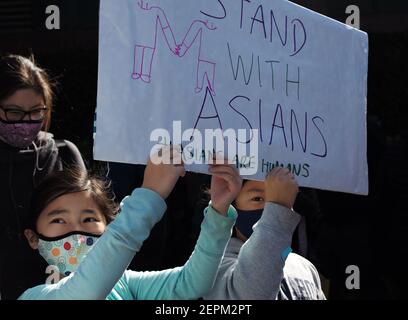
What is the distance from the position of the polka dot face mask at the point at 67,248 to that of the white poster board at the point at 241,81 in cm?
35

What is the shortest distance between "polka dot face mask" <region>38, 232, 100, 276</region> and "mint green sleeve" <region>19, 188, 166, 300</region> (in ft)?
1.03

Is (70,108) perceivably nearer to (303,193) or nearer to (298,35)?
(303,193)

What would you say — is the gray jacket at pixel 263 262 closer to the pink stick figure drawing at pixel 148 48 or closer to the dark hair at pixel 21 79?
the pink stick figure drawing at pixel 148 48

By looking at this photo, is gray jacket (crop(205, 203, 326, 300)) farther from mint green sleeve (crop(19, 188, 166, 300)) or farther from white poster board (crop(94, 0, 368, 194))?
mint green sleeve (crop(19, 188, 166, 300))

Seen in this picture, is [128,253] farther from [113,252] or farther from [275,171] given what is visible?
[275,171]

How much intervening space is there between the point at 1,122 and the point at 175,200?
5.41 feet

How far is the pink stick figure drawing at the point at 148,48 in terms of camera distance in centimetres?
209

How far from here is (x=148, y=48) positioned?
2.12 metres

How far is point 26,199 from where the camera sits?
117 inches

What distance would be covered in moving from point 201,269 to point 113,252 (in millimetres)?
335

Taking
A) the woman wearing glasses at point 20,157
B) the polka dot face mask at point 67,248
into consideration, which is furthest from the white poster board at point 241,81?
the woman wearing glasses at point 20,157

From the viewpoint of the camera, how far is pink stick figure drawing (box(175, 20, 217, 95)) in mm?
2193

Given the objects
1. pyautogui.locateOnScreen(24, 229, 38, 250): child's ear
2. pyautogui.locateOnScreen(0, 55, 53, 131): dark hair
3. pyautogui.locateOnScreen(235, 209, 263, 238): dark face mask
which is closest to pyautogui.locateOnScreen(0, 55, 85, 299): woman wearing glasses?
pyautogui.locateOnScreen(0, 55, 53, 131): dark hair

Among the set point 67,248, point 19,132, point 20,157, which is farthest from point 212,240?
point 20,157
